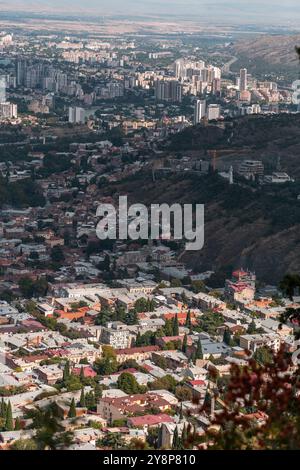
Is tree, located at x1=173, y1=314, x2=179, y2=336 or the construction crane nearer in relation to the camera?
tree, located at x1=173, y1=314, x2=179, y2=336

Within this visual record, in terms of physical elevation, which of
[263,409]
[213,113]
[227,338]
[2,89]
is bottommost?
[2,89]

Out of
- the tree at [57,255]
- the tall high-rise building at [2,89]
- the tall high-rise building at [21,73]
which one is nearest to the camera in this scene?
the tree at [57,255]

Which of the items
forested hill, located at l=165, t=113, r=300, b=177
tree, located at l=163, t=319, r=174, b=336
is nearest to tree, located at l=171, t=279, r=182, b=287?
tree, located at l=163, t=319, r=174, b=336

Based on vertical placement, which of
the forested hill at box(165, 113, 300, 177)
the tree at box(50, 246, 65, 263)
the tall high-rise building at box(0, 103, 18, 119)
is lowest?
the tall high-rise building at box(0, 103, 18, 119)

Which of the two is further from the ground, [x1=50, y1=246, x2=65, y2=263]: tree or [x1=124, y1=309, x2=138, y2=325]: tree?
[x1=124, y1=309, x2=138, y2=325]: tree

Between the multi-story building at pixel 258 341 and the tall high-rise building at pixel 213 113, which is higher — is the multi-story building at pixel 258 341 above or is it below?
above

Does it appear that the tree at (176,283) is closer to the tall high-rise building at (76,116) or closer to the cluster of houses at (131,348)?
the cluster of houses at (131,348)

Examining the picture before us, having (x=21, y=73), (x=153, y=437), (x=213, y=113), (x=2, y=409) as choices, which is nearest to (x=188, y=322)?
(x=2, y=409)

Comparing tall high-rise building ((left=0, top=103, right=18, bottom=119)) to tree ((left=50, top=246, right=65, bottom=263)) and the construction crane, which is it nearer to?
the construction crane

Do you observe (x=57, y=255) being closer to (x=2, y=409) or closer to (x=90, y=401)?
(x=90, y=401)

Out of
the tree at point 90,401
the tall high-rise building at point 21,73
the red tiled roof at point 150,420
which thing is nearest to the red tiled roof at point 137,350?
the tree at point 90,401

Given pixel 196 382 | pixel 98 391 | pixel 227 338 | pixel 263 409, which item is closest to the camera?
pixel 263 409

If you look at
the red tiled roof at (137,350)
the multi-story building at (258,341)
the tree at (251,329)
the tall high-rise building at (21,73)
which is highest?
the multi-story building at (258,341)
